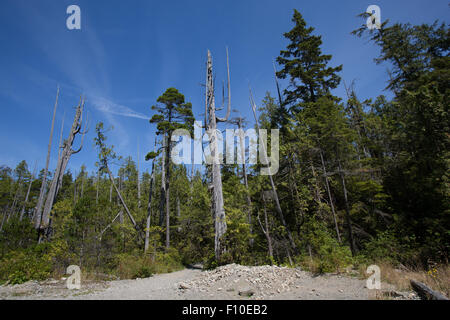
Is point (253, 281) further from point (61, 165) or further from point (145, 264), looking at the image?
point (61, 165)

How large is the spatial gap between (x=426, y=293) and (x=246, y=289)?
11.6 ft

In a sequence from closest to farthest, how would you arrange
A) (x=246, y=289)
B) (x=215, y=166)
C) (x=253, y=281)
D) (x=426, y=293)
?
(x=426, y=293) < (x=246, y=289) < (x=253, y=281) < (x=215, y=166)

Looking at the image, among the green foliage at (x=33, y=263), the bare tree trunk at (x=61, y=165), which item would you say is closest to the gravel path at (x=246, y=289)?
the green foliage at (x=33, y=263)

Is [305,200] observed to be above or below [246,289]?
above

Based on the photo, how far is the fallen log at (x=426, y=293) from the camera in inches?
134

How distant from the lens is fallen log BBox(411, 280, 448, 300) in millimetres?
3414

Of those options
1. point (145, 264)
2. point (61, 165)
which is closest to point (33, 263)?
point (145, 264)

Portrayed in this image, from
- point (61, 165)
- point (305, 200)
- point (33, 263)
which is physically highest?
point (61, 165)

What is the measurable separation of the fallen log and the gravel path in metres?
0.18

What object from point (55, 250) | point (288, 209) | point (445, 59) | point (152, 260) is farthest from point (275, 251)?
point (445, 59)

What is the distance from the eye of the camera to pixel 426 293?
3.67 m

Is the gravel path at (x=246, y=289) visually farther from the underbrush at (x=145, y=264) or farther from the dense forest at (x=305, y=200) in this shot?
the underbrush at (x=145, y=264)

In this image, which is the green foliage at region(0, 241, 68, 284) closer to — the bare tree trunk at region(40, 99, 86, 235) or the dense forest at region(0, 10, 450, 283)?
the dense forest at region(0, 10, 450, 283)
